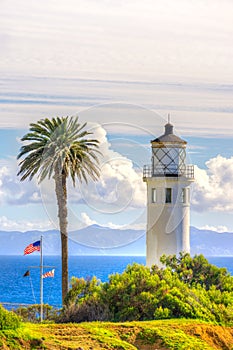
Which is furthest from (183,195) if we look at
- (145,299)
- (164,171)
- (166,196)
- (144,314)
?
(144,314)

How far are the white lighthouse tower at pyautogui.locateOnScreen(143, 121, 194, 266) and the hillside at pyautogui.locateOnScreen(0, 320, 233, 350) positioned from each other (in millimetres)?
19419

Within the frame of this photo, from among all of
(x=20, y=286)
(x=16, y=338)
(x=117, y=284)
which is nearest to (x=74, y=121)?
(x=117, y=284)

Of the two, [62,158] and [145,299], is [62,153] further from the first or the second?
[145,299]

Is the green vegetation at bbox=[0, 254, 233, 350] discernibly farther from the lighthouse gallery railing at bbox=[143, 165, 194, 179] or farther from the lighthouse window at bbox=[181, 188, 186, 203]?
the lighthouse window at bbox=[181, 188, 186, 203]

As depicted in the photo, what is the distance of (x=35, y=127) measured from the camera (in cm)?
4906

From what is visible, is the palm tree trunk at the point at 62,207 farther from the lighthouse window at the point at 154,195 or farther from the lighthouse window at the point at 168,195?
the lighthouse window at the point at 168,195

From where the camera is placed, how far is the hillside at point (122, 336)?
26.3 metres

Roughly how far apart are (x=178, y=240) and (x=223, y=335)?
19.8 meters

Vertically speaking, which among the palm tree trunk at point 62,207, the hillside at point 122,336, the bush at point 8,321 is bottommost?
the hillside at point 122,336

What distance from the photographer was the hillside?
26.3m

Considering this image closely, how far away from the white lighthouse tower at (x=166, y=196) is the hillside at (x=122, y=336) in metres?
19.4

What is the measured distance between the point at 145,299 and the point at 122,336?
16.5 feet

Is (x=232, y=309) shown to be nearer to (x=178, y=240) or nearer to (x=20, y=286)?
(x=178, y=240)

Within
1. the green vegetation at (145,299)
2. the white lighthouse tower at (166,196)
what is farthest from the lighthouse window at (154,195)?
the green vegetation at (145,299)
